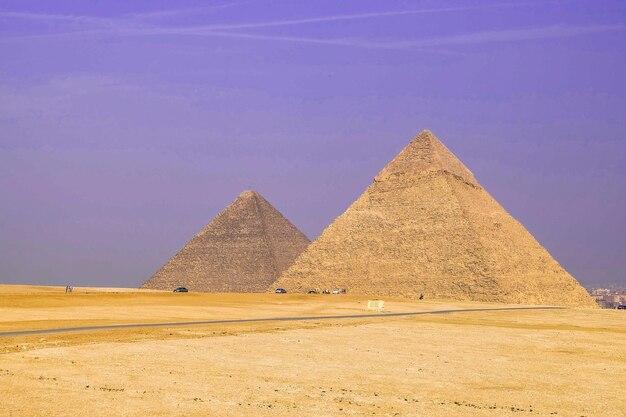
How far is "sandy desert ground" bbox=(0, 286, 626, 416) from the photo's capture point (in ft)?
51.7

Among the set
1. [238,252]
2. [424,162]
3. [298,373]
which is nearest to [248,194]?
[238,252]

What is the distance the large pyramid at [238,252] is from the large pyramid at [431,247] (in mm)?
19560

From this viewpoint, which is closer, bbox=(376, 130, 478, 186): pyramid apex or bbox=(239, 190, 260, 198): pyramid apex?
bbox=(376, 130, 478, 186): pyramid apex

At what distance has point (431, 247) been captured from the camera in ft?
325

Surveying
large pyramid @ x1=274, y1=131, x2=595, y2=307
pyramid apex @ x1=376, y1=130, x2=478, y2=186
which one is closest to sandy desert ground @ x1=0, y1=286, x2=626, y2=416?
large pyramid @ x1=274, y1=131, x2=595, y2=307

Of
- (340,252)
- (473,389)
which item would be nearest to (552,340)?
(473,389)

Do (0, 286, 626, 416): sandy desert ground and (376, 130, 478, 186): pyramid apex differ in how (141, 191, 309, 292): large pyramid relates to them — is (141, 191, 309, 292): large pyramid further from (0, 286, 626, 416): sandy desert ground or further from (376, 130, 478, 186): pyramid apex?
(0, 286, 626, 416): sandy desert ground

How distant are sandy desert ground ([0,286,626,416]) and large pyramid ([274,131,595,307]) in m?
59.8

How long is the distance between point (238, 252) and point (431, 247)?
134 ft

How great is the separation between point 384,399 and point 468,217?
84683mm

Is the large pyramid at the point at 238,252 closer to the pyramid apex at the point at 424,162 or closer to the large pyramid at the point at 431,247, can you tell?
the large pyramid at the point at 431,247

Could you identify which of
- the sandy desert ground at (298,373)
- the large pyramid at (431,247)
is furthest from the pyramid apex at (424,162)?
the sandy desert ground at (298,373)

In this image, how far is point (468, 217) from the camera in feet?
328

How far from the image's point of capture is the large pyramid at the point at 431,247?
94.1 meters
